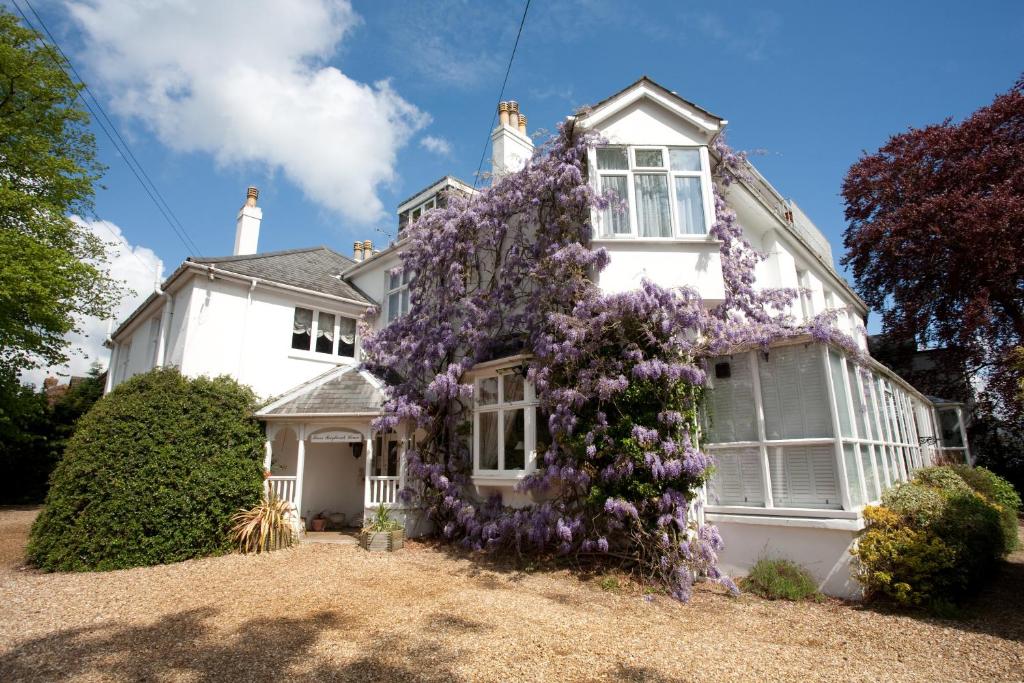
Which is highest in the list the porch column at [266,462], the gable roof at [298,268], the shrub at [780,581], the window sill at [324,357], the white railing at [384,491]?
the gable roof at [298,268]

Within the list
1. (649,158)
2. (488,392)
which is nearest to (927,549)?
(488,392)

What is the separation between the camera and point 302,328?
51.7 ft

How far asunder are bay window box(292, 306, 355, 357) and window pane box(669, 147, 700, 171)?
1091cm

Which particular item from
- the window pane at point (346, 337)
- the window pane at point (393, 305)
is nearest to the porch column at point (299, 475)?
the window pane at point (346, 337)

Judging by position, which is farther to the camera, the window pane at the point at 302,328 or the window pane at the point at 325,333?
the window pane at the point at 325,333

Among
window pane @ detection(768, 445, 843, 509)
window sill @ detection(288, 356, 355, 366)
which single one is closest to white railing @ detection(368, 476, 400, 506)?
window sill @ detection(288, 356, 355, 366)

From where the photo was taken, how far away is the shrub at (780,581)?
25.9 feet

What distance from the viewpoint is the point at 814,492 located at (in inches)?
331

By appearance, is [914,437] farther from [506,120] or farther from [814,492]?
[506,120]

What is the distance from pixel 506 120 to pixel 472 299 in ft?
20.2

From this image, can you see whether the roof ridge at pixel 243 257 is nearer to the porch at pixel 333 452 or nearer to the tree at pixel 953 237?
the porch at pixel 333 452

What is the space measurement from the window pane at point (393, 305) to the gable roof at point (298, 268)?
813mm

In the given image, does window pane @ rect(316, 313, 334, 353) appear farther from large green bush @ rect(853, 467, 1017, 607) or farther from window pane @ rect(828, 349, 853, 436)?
large green bush @ rect(853, 467, 1017, 607)

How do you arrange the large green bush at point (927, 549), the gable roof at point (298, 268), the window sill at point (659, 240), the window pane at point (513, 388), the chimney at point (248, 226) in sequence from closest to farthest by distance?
the large green bush at point (927, 549) < the window sill at point (659, 240) < the window pane at point (513, 388) < the gable roof at point (298, 268) < the chimney at point (248, 226)
